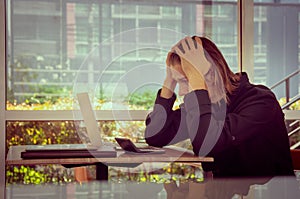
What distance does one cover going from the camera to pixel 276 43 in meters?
4.43

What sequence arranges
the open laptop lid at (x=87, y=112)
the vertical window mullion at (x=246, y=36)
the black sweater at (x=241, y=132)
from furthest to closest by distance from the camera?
the vertical window mullion at (x=246, y=36), the open laptop lid at (x=87, y=112), the black sweater at (x=241, y=132)

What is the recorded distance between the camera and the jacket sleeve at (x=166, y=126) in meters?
2.91

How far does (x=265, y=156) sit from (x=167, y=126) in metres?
0.62

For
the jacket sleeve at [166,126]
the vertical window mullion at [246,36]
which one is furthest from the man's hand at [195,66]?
the vertical window mullion at [246,36]

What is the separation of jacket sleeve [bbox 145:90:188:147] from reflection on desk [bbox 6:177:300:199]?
1.92m

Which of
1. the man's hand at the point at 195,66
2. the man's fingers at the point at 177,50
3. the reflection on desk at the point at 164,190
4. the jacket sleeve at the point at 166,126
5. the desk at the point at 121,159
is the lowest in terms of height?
the desk at the point at 121,159

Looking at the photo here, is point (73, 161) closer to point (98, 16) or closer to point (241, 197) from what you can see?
point (241, 197)

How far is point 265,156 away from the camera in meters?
2.42

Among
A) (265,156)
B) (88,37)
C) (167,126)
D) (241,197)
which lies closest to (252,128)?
(265,156)

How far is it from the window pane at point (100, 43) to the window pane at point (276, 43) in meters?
0.18

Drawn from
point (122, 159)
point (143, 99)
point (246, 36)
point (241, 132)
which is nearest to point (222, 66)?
point (241, 132)

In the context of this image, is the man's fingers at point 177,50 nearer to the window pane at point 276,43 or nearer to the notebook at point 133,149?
the notebook at point 133,149

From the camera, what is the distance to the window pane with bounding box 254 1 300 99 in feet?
14.4

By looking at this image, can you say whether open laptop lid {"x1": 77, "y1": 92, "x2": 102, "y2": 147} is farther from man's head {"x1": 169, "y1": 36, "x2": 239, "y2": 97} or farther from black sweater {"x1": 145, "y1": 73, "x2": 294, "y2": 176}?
man's head {"x1": 169, "y1": 36, "x2": 239, "y2": 97}
